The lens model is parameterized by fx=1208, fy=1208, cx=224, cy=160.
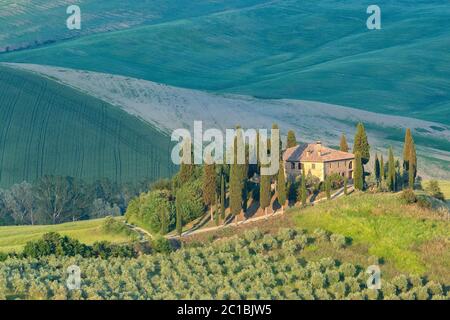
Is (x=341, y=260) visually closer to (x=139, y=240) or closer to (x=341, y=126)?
(x=139, y=240)

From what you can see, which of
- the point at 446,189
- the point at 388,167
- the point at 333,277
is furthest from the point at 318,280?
the point at 446,189

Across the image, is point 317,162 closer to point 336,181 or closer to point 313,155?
point 313,155

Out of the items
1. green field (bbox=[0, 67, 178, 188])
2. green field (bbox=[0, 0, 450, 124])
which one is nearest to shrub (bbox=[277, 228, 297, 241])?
green field (bbox=[0, 67, 178, 188])

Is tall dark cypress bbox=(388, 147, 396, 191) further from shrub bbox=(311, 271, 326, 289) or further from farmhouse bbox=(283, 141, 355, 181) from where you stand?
shrub bbox=(311, 271, 326, 289)

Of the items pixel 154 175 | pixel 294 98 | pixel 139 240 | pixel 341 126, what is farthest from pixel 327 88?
pixel 139 240

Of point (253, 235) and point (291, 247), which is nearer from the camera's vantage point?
point (291, 247)

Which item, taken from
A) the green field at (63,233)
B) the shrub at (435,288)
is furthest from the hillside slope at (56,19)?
the shrub at (435,288)
